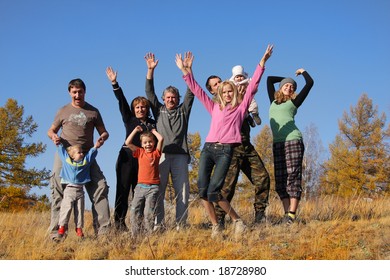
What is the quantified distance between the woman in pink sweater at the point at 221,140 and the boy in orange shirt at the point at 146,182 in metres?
0.74

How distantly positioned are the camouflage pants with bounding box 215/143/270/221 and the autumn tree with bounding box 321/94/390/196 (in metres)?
22.2

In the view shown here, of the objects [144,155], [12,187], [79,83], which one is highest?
[79,83]

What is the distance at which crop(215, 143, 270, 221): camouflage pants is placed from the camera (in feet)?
21.9

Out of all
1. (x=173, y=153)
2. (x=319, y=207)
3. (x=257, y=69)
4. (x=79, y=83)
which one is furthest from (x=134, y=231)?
(x=319, y=207)

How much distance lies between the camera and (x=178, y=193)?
6.80 metres

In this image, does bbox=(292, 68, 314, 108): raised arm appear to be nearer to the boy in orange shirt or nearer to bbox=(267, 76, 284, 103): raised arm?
bbox=(267, 76, 284, 103): raised arm

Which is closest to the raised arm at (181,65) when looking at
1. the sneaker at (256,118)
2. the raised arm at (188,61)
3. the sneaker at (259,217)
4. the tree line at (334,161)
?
the raised arm at (188,61)

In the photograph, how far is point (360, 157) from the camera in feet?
98.6

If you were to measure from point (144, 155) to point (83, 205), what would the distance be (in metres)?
1.15

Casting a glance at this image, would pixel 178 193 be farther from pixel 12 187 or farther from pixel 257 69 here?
pixel 12 187

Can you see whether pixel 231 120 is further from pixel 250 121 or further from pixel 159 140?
pixel 159 140

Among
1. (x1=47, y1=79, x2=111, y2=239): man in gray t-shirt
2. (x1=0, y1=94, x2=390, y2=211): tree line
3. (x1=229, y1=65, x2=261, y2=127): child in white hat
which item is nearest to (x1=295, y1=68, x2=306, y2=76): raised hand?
(x1=229, y1=65, x2=261, y2=127): child in white hat
